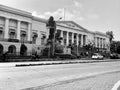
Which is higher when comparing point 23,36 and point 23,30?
point 23,30

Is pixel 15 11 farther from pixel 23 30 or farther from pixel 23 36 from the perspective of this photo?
pixel 23 36

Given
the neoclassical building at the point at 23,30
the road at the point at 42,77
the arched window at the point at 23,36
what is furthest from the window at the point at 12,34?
the road at the point at 42,77

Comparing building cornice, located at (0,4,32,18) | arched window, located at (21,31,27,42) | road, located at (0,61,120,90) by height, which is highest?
building cornice, located at (0,4,32,18)

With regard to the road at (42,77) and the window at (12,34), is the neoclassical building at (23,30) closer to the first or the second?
the window at (12,34)

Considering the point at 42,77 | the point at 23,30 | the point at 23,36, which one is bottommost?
the point at 42,77

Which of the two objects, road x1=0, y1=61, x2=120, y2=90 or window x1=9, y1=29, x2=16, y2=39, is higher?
window x1=9, y1=29, x2=16, y2=39

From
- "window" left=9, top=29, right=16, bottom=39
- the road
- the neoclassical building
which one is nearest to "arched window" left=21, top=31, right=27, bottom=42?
the neoclassical building

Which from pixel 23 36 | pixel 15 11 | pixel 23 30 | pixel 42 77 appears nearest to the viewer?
pixel 42 77

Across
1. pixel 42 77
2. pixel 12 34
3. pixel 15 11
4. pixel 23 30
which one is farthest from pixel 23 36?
pixel 42 77

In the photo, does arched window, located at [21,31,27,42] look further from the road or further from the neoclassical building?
the road

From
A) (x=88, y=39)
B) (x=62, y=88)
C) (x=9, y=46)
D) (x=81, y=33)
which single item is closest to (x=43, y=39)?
(x=9, y=46)

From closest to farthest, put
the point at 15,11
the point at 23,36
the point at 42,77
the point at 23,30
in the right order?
the point at 42,77 → the point at 15,11 → the point at 23,30 → the point at 23,36

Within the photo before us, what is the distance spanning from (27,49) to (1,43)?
8.37 m

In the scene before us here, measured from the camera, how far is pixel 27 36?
52406 mm
